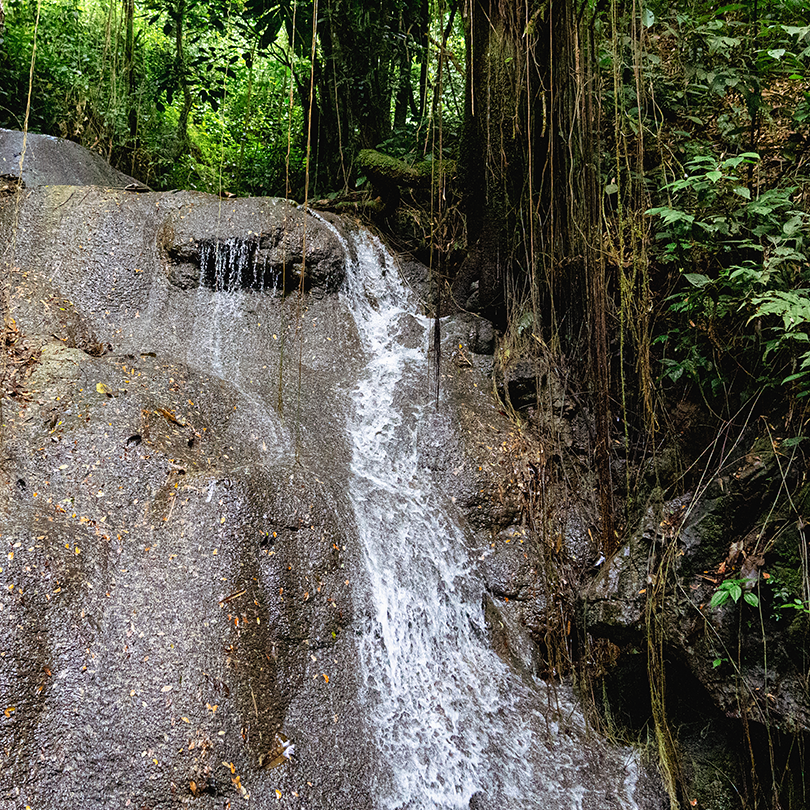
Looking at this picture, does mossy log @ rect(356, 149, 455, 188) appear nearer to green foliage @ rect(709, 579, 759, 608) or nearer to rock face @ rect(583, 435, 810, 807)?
rock face @ rect(583, 435, 810, 807)

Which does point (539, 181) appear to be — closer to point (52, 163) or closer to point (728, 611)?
point (728, 611)

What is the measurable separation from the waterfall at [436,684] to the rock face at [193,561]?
3 cm

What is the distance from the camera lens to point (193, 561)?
Result: 133 inches

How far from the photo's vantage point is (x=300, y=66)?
941 centimetres

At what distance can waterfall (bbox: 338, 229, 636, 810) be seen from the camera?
10.5 feet

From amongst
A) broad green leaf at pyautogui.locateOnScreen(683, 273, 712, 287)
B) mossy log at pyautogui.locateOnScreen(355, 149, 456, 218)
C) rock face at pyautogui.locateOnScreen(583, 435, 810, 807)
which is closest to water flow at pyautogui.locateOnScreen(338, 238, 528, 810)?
rock face at pyautogui.locateOnScreen(583, 435, 810, 807)

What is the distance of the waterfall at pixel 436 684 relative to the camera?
3188mm

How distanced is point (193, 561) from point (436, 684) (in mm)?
1606

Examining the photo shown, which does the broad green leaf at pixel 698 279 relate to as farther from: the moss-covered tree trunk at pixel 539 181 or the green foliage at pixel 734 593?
the green foliage at pixel 734 593

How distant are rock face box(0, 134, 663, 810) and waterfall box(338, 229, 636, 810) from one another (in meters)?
0.03

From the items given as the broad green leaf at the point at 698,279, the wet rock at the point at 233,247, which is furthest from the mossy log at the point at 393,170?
the broad green leaf at the point at 698,279

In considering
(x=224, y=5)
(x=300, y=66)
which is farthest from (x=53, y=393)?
(x=300, y=66)

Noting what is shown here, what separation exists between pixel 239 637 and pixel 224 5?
8.38m

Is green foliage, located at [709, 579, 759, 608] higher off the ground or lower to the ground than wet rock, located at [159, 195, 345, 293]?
lower
